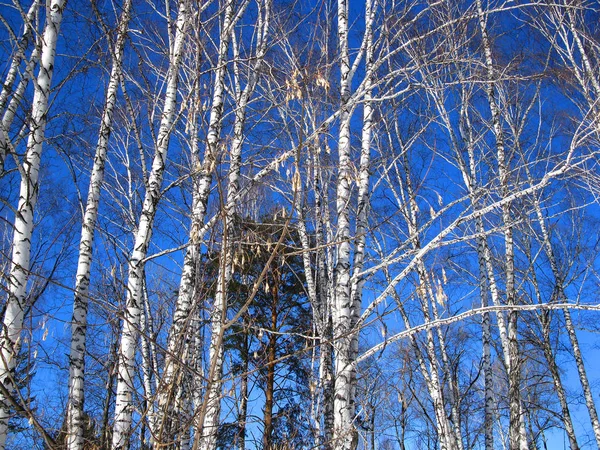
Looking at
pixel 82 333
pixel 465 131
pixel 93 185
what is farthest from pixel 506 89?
pixel 82 333

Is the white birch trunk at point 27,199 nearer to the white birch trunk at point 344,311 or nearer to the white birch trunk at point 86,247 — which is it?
the white birch trunk at point 86,247

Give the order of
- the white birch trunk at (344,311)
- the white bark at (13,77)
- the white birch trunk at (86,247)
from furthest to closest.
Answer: the white birch trunk at (86,247), the white birch trunk at (344,311), the white bark at (13,77)

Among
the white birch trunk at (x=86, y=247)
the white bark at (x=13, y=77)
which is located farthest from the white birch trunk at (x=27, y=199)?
the white birch trunk at (x=86, y=247)

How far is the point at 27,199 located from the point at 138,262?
3.38ft

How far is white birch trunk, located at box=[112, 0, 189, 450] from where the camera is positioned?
3.81 metres

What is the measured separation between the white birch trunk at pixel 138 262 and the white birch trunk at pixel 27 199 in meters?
0.74

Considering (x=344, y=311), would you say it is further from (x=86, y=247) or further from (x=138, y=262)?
(x=86, y=247)

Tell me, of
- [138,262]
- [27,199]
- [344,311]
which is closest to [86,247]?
[138,262]

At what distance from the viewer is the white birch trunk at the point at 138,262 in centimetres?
381

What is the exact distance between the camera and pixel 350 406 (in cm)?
432

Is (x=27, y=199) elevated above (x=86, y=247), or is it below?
below


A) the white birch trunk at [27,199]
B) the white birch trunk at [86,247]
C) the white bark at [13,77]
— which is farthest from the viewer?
the white birch trunk at [86,247]

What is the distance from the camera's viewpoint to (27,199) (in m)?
3.74

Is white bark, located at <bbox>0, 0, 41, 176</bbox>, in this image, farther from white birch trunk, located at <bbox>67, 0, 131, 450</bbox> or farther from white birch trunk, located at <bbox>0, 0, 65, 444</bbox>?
white birch trunk, located at <bbox>67, 0, 131, 450</bbox>
